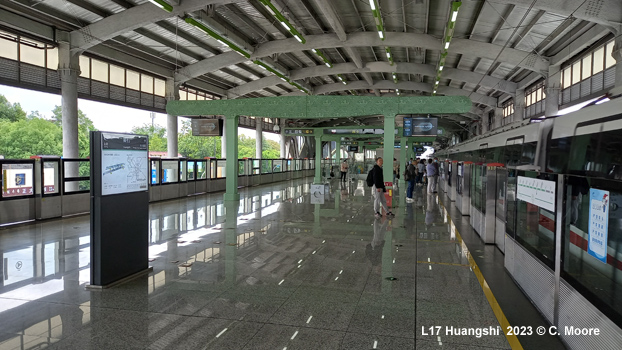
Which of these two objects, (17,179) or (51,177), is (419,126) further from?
(17,179)

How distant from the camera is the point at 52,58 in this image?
53.9ft

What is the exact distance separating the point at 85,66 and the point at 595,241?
20679 mm

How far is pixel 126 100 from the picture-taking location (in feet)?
68.7

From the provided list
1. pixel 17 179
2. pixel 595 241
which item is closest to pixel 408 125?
pixel 17 179

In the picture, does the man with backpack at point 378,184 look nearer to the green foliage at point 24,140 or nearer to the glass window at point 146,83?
the glass window at point 146,83

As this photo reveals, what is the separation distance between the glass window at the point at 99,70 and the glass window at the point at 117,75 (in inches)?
16.3

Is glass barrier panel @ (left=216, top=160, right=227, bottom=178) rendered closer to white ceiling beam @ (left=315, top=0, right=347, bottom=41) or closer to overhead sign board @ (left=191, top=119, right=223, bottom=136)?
overhead sign board @ (left=191, top=119, right=223, bottom=136)

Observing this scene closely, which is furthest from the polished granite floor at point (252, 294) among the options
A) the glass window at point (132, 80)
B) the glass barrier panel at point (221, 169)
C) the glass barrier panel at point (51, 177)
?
the glass window at point (132, 80)

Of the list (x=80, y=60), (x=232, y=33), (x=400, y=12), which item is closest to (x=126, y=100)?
(x=80, y=60)

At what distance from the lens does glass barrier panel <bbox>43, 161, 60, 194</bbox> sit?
35.0 ft

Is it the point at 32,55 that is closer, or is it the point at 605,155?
the point at 605,155

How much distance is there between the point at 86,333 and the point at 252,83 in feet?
87.4

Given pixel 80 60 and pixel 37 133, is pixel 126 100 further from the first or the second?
pixel 37 133

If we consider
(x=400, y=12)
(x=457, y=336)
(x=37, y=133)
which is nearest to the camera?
(x=457, y=336)
